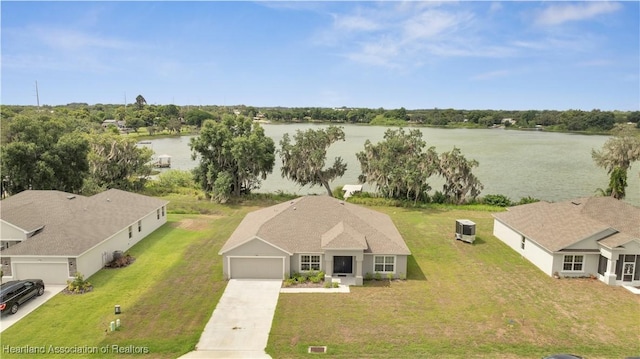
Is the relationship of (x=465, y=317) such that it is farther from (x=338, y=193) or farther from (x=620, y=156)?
(x=620, y=156)

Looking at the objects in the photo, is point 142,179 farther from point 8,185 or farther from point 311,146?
point 311,146

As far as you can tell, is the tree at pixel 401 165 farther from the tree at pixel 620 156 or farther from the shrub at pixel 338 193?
the tree at pixel 620 156

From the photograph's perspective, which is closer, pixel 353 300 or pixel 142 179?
pixel 353 300

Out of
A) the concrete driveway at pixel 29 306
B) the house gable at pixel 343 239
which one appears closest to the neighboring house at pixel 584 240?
the house gable at pixel 343 239

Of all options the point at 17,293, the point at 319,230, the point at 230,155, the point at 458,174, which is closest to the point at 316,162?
the point at 230,155

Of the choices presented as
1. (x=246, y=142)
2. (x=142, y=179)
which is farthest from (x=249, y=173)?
(x=142, y=179)

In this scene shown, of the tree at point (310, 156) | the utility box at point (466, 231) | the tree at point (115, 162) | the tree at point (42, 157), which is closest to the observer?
the utility box at point (466, 231)
